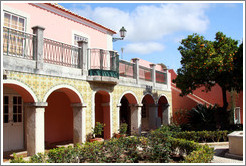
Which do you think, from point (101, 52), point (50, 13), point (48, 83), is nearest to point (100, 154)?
point (48, 83)

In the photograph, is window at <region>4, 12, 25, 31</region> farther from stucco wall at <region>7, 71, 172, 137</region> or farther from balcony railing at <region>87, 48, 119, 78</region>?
balcony railing at <region>87, 48, 119, 78</region>

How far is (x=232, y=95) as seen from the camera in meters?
18.6

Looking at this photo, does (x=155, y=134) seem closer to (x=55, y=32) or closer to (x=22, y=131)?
(x=22, y=131)

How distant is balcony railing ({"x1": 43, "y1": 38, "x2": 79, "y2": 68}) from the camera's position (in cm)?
955

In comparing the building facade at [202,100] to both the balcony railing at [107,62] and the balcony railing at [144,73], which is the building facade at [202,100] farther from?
the balcony railing at [107,62]

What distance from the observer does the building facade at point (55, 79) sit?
8.46 metres

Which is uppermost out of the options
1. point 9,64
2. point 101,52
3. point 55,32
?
point 55,32

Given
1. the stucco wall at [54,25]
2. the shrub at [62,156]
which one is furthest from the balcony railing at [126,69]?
the shrub at [62,156]

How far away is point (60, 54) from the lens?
10047mm

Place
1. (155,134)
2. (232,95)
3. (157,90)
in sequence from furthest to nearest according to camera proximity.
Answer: (232,95) < (157,90) < (155,134)

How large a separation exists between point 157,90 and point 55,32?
765cm

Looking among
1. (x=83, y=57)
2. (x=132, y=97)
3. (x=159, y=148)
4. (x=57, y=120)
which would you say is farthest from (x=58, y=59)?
(x=132, y=97)

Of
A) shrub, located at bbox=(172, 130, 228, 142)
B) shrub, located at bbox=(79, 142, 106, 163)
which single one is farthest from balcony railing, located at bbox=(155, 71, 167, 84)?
shrub, located at bbox=(79, 142, 106, 163)

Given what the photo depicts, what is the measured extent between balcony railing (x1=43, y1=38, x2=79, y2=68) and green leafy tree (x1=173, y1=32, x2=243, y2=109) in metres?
6.17
